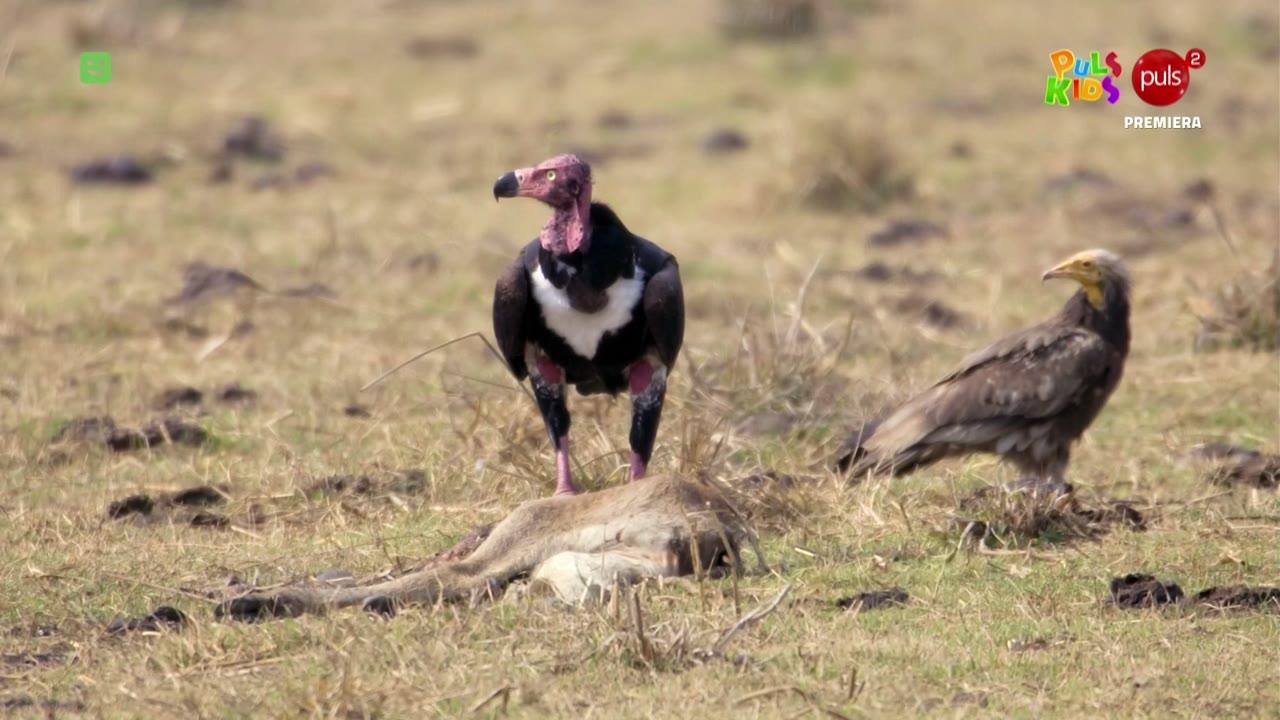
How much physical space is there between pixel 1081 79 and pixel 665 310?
10.4 metres

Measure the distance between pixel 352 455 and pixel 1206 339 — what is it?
435cm

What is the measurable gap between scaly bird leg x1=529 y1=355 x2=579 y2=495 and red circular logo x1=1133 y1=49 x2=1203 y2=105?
8695mm

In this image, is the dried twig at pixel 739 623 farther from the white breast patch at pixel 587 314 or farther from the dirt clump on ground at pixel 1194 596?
the white breast patch at pixel 587 314

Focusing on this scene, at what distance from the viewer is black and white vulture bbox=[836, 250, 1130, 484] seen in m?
7.45

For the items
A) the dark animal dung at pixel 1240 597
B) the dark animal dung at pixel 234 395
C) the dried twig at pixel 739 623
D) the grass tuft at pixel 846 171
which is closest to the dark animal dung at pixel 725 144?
the grass tuft at pixel 846 171

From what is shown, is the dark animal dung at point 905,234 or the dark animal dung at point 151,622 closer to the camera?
the dark animal dung at point 151,622

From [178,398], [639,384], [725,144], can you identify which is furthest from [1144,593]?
[725,144]

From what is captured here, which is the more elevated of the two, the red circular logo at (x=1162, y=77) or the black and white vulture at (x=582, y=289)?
the black and white vulture at (x=582, y=289)

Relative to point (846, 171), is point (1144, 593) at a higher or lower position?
lower

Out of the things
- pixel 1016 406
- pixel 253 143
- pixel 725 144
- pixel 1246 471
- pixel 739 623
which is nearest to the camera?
pixel 739 623

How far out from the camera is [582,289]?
620cm

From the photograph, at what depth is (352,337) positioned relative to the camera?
9.86 metres

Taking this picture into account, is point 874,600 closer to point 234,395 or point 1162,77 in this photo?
point 234,395

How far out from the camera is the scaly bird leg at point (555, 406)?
6.57 metres
